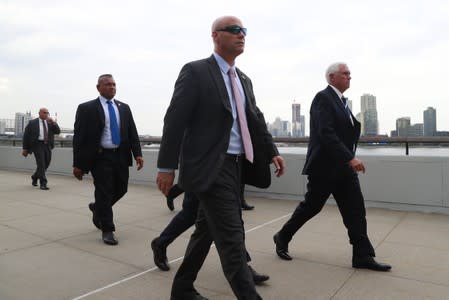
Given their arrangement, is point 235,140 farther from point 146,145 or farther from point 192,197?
point 146,145

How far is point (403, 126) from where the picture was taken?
6777mm

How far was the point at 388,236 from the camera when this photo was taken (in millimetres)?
4871

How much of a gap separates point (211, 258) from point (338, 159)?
4.99ft

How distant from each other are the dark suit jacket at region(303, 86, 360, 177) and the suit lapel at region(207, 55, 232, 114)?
1375mm

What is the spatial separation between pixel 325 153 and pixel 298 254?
3.62 ft


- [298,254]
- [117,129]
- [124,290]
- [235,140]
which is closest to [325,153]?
[298,254]

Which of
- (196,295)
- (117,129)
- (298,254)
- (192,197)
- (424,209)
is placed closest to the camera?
(196,295)

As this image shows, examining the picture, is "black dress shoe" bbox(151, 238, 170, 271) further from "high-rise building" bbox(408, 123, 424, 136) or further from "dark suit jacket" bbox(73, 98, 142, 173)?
"high-rise building" bbox(408, 123, 424, 136)

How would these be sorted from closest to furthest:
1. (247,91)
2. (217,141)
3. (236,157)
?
1. (217,141)
2. (236,157)
3. (247,91)

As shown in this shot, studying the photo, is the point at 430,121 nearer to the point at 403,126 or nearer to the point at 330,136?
the point at 403,126

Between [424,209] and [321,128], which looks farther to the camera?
[424,209]

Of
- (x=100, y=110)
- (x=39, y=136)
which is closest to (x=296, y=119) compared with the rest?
(x=39, y=136)

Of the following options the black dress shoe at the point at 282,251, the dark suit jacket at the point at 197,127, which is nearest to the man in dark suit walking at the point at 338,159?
the black dress shoe at the point at 282,251

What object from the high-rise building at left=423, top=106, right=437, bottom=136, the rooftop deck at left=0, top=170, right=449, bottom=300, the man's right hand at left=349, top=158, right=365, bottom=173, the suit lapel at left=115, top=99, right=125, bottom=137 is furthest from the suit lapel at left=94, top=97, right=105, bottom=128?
the high-rise building at left=423, top=106, right=437, bottom=136
